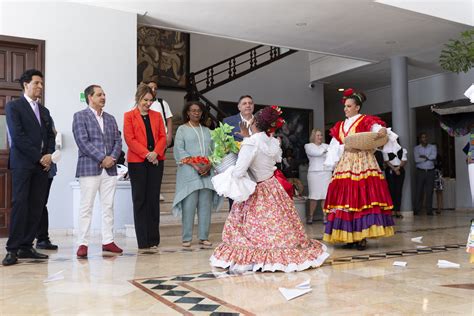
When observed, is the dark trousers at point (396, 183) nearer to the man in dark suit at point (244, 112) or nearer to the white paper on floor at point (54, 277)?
the man in dark suit at point (244, 112)

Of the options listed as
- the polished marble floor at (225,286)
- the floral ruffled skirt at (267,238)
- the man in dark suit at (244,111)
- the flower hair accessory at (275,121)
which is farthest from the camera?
the man in dark suit at (244,111)

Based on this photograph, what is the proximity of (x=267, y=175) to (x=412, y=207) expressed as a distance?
24.7ft

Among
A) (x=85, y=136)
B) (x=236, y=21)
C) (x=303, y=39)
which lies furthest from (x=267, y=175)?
(x=303, y=39)

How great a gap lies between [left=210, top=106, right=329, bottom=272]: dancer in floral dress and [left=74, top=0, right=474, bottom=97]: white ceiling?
3992 millimetres

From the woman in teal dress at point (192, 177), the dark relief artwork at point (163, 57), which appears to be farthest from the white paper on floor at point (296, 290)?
the dark relief artwork at point (163, 57)

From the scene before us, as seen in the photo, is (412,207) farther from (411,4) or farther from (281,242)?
(281,242)

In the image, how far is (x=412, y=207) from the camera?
10328 millimetres

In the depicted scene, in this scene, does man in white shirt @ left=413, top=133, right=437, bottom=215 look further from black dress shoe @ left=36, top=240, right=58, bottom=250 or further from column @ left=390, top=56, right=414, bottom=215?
black dress shoe @ left=36, top=240, right=58, bottom=250

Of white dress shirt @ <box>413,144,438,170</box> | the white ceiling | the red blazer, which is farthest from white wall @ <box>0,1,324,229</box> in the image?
white dress shirt @ <box>413,144,438,170</box>

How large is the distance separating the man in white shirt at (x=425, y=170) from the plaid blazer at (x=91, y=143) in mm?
7660

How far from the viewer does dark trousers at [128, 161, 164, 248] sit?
480cm

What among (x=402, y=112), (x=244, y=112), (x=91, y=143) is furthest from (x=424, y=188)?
(x=91, y=143)

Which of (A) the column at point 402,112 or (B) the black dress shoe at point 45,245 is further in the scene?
(A) the column at point 402,112

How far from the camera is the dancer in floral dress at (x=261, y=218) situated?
3.56 metres
